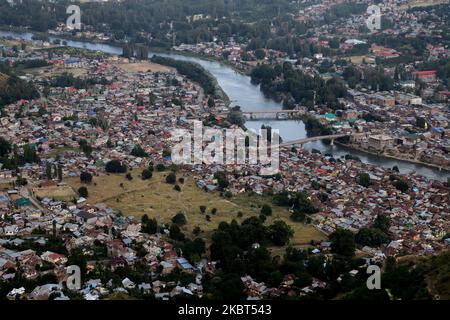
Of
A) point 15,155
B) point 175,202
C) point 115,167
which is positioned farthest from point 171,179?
point 15,155

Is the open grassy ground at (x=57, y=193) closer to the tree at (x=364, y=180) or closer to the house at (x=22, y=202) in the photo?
the house at (x=22, y=202)

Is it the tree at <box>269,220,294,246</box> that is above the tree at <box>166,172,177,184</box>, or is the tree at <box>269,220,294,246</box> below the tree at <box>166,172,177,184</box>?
below

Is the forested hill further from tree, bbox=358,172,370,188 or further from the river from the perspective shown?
tree, bbox=358,172,370,188

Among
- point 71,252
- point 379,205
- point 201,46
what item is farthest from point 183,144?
point 201,46

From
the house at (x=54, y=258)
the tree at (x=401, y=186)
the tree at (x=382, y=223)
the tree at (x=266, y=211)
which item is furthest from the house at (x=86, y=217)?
the tree at (x=401, y=186)

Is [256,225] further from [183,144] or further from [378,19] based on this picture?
[378,19]

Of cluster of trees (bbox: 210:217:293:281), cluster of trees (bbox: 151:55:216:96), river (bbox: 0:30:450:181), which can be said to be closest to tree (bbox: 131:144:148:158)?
river (bbox: 0:30:450:181)
